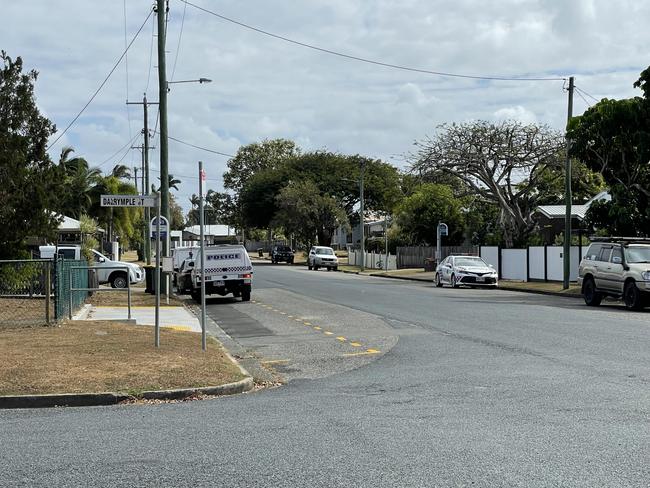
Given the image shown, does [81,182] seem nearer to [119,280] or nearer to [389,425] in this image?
[119,280]

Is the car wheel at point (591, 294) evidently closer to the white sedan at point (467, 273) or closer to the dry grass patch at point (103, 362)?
the white sedan at point (467, 273)

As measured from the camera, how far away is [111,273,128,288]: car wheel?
3350 centimetres

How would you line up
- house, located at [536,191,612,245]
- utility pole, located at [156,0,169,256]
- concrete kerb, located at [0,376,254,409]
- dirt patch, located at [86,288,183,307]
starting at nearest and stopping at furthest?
concrete kerb, located at [0,376,254,409], dirt patch, located at [86,288,183,307], utility pole, located at [156,0,169,256], house, located at [536,191,612,245]

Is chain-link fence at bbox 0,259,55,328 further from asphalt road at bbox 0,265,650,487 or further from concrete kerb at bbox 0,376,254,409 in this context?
concrete kerb at bbox 0,376,254,409

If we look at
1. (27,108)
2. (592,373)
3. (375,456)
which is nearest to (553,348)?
(592,373)

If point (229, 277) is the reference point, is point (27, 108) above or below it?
above

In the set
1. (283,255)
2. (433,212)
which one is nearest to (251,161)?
(283,255)

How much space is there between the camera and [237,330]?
1842 centimetres

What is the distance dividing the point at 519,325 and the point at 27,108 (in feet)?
42.1

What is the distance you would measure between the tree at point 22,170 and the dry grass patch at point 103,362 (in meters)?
4.46

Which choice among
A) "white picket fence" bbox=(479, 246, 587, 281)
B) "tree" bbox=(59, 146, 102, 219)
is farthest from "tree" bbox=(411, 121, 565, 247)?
"tree" bbox=(59, 146, 102, 219)

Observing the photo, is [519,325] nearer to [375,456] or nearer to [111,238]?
[375,456]

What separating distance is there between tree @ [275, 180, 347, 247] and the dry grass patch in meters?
62.5

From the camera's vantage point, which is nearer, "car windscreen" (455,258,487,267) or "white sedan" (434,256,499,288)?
"white sedan" (434,256,499,288)
